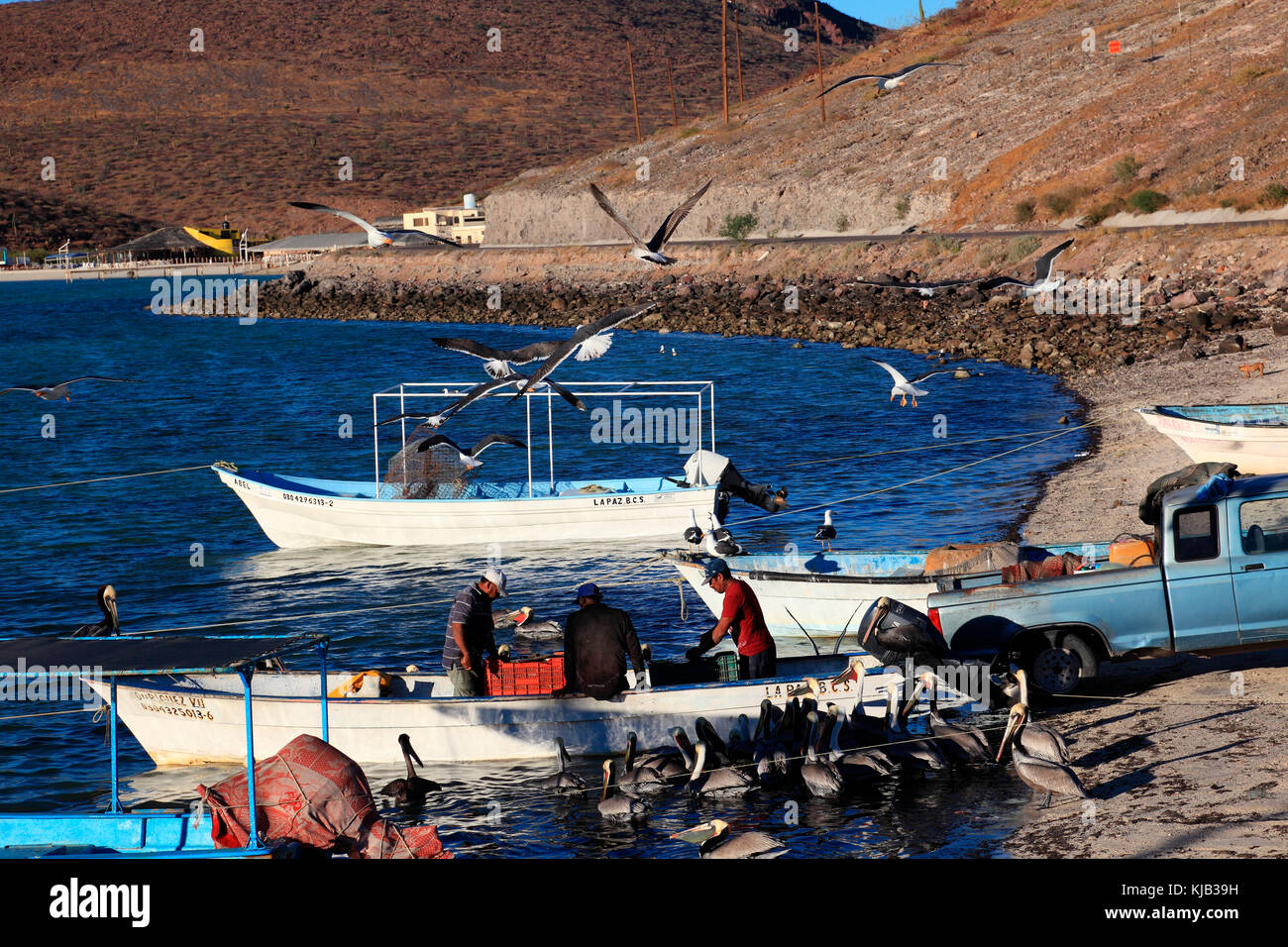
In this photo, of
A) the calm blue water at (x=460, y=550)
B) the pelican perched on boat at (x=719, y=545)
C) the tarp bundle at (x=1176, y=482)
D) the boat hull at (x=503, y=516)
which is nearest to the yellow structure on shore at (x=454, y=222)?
the calm blue water at (x=460, y=550)

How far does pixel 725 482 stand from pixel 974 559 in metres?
8.50

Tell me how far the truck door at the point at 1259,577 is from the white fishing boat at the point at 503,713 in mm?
3115

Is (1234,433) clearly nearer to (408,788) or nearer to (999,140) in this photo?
(408,788)

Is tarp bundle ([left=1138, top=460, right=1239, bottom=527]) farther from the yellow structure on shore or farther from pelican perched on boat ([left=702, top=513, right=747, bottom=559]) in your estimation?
the yellow structure on shore

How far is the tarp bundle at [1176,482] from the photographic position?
48.7 feet

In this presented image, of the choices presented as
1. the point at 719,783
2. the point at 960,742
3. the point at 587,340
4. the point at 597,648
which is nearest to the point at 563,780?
the point at 597,648

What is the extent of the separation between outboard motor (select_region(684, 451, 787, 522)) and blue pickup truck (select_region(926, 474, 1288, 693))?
9308mm

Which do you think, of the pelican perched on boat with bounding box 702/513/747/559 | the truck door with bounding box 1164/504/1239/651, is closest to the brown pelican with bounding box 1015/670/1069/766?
the truck door with bounding box 1164/504/1239/651

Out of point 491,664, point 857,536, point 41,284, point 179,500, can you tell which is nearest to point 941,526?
point 857,536

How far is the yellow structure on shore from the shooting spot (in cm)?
12600

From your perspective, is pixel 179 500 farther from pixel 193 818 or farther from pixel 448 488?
pixel 193 818

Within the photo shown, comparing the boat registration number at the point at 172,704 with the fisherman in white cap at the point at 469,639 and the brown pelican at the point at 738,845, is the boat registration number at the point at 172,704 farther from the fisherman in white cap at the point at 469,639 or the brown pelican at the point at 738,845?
the brown pelican at the point at 738,845

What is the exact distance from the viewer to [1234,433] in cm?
2131

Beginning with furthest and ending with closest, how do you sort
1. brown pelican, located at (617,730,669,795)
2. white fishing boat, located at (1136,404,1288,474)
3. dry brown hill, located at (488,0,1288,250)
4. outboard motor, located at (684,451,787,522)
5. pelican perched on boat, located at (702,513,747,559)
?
dry brown hill, located at (488,0,1288,250) < outboard motor, located at (684,451,787,522) < white fishing boat, located at (1136,404,1288,474) < pelican perched on boat, located at (702,513,747,559) < brown pelican, located at (617,730,669,795)
